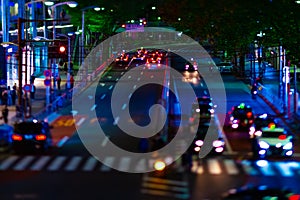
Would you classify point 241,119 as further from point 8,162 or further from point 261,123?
point 8,162

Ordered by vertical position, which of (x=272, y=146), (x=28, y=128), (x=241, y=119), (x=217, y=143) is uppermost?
(x=28, y=128)

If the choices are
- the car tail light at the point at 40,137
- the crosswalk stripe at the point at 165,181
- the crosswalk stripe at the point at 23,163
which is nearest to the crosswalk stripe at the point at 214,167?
the crosswalk stripe at the point at 165,181

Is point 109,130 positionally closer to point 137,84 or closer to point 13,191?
point 13,191

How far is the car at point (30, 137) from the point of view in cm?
3102

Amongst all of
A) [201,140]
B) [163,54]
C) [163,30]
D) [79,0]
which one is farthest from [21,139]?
[163,30]

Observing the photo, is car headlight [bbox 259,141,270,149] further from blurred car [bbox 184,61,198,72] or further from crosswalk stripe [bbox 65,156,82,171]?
blurred car [bbox 184,61,198,72]

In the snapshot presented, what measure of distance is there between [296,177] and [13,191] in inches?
401

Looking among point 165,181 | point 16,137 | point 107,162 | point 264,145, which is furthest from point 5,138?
point 264,145

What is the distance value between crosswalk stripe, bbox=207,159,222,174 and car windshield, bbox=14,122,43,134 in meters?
7.75

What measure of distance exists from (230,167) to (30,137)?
29.4ft

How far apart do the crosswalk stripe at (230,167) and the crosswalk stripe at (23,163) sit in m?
7.85

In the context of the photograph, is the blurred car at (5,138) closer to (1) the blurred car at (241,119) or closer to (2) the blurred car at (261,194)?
(1) the blurred car at (241,119)

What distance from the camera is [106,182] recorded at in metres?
24.0

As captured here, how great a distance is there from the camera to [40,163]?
28312 millimetres
